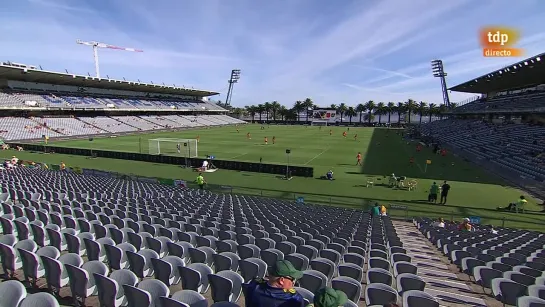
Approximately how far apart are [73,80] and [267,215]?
3217 inches

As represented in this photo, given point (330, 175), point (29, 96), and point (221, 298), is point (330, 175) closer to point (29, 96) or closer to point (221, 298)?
point (221, 298)

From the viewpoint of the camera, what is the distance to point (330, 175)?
97.6 feet

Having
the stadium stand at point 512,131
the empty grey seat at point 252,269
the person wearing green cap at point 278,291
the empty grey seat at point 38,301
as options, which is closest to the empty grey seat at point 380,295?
the empty grey seat at point 252,269

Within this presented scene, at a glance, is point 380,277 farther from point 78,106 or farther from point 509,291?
point 78,106

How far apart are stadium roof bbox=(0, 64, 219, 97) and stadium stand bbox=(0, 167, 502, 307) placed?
64937 millimetres

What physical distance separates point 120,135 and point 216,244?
68036mm

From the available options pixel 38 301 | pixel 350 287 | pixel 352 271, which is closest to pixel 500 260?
pixel 352 271

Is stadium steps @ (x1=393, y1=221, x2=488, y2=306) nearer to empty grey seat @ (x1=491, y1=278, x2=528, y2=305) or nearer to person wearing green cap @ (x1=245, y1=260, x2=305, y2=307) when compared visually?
empty grey seat @ (x1=491, y1=278, x2=528, y2=305)

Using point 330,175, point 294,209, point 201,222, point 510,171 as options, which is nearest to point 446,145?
point 510,171

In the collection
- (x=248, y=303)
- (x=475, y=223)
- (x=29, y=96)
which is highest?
(x=29, y=96)

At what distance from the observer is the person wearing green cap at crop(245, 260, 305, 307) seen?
3.35 metres

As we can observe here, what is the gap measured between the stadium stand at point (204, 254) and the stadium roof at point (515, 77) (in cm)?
3795

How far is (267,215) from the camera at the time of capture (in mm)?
14820

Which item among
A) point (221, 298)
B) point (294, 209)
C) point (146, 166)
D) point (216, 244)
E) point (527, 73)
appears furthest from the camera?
point (527, 73)
